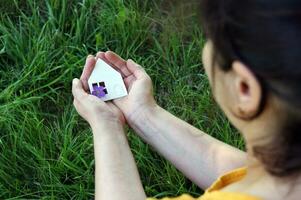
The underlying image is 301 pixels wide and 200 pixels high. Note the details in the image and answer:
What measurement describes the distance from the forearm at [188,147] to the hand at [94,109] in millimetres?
55

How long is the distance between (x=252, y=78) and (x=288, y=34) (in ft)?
0.35

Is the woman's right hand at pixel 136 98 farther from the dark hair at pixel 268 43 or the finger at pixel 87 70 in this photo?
the dark hair at pixel 268 43

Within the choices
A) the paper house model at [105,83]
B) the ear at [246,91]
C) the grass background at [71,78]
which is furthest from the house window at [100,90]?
the ear at [246,91]

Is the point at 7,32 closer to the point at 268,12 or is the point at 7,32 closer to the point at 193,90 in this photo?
the point at 193,90

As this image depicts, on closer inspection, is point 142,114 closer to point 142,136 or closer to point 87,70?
point 142,136

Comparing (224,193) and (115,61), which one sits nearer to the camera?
(224,193)

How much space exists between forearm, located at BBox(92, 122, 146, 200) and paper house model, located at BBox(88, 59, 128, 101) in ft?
0.36

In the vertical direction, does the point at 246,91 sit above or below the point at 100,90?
above

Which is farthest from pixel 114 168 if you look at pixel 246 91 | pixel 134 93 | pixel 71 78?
pixel 71 78

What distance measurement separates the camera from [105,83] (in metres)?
1.75

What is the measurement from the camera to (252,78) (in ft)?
3.41

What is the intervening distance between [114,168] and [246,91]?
0.55 meters

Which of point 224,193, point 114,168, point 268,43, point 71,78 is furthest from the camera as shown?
point 71,78

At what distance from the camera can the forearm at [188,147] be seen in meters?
1.62
